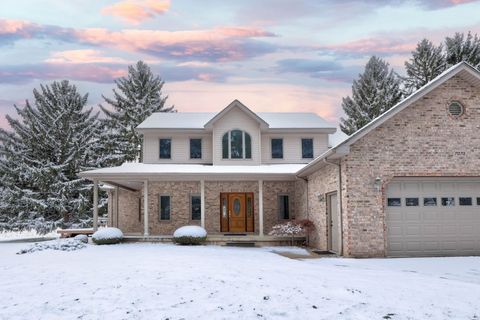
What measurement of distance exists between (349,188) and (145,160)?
12.7m

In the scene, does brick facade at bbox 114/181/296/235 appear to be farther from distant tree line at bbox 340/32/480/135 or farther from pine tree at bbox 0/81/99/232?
distant tree line at bbox 340/32/480/135

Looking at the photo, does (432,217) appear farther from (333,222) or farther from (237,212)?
(237,212)

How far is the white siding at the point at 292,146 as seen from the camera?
82.5ft

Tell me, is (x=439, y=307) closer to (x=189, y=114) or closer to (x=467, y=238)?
(x=467, y=238)

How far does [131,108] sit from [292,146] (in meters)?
21.3

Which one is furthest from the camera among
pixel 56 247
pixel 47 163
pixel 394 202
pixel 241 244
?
pixel 47 163

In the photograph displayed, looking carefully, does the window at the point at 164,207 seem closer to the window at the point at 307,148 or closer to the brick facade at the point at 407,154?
the window at the point at 307,148

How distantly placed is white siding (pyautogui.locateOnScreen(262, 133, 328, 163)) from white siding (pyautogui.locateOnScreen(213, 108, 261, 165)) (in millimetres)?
925

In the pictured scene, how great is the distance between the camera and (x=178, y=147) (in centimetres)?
2516

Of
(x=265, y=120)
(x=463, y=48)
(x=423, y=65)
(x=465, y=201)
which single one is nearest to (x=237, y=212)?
(x=265, y=120)

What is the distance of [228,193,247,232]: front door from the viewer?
79.7ft

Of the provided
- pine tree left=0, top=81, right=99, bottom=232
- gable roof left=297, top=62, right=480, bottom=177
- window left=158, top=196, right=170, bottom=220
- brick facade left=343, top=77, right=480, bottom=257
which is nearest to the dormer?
window left=158, top=196, right=170, bottom=220

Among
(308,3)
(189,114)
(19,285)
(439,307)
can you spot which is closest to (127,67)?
(189,114)

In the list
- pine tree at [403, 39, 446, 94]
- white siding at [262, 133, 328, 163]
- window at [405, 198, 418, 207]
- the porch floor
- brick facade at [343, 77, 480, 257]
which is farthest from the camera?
pine tree at [403, 39, 446, 94]
